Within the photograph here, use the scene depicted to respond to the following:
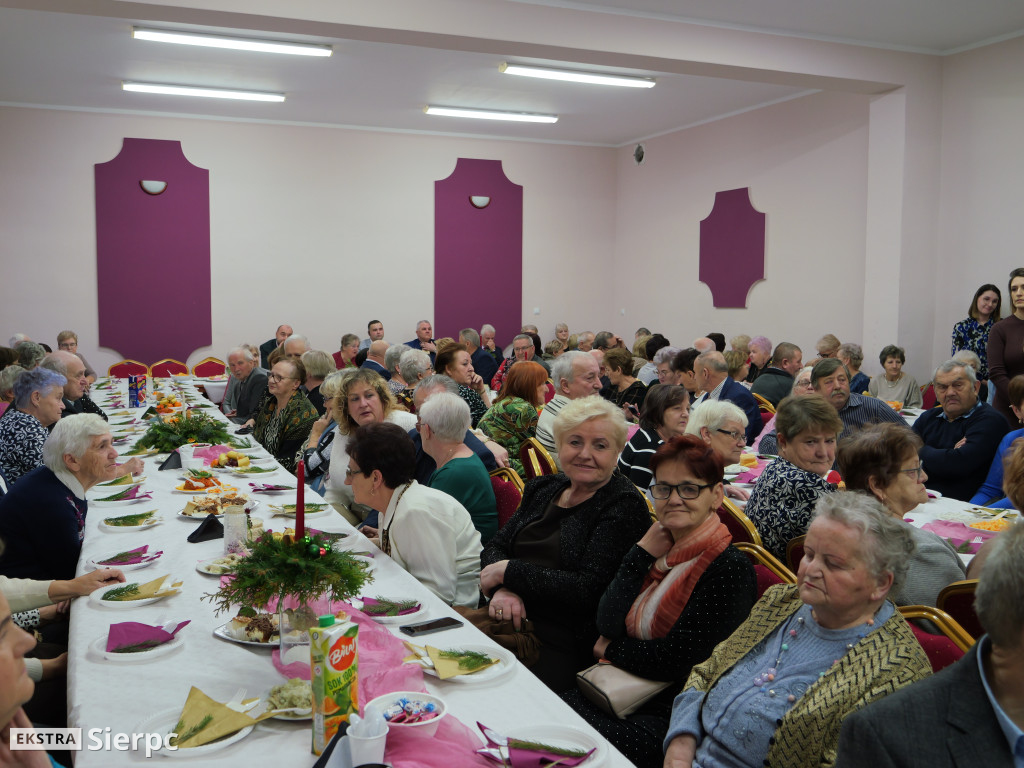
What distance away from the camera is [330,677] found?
1.55 metres

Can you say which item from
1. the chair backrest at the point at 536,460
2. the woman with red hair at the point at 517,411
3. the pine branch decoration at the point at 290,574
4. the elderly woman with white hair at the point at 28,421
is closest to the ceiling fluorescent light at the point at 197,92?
the elderly woman with white hair at the point at 28,421

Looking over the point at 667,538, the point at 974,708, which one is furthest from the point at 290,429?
the point at 974,708

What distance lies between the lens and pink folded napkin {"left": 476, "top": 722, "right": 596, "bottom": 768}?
5.01 feet

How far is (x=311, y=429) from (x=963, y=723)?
15.4 ft

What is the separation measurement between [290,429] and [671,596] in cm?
381

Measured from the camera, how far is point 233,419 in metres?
8.10

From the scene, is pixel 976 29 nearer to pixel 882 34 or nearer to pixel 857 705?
pixel 882 34

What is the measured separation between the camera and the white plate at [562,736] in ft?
5.26

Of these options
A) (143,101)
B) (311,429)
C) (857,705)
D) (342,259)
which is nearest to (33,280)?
(143,101)

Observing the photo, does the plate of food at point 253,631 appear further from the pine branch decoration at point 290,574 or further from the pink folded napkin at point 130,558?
the pink folded napkin at point 130,558

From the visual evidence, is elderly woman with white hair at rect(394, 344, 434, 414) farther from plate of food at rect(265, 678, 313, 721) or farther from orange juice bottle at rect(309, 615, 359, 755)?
orange juice bottle at rect(309, 615, 359, 755)

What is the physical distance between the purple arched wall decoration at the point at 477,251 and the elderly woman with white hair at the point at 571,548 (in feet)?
35.8

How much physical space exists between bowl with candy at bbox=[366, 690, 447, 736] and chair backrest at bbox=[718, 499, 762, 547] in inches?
59.8

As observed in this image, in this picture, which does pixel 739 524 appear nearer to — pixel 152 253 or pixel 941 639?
pixel 941 639
